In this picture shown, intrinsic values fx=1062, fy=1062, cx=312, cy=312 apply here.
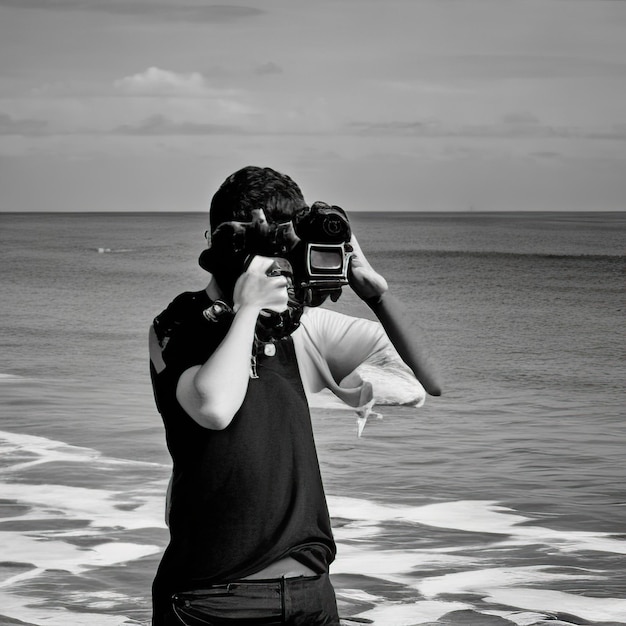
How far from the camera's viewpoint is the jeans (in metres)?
2.14

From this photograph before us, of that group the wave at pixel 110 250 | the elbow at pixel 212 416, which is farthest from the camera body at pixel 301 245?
the wave at pixel 110 250

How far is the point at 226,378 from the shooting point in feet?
6.85

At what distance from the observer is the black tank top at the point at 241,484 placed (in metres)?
2.16

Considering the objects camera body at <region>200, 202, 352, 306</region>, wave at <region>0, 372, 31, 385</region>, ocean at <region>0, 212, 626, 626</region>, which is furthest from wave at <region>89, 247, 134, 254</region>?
camera body at <region>200, 202, 352, 306</region>

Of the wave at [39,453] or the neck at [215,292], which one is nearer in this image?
the neck at [215,292]

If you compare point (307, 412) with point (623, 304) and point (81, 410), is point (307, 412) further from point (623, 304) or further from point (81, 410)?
point (623, 304)

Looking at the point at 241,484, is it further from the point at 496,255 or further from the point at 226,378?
the point at 496,255

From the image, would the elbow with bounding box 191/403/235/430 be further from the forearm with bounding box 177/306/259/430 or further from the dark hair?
the dark hair

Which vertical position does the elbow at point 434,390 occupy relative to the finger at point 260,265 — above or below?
below

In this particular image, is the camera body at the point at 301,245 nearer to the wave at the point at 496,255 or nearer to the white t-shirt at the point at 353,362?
the white t-shirt at the point at 353,362

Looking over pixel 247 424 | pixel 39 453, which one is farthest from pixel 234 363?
pixel 39 453

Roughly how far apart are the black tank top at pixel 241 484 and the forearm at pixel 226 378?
0.08m

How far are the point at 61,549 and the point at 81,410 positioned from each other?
29.0 feet

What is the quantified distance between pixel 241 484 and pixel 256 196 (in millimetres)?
598
